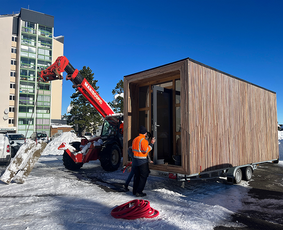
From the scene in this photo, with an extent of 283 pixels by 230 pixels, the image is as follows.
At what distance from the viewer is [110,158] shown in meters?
8.99

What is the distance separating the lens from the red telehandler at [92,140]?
8914mm

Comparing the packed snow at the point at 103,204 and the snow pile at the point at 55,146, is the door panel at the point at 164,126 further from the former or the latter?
the snow pile at the point at 55,146

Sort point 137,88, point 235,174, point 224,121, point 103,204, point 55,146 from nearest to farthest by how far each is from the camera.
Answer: point 103,204 < point 224,121 < point 235,174 < point 137,88 < point 55,146

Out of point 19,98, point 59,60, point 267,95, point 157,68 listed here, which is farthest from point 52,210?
point 19,98

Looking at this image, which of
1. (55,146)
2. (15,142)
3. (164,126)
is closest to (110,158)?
(164,126)

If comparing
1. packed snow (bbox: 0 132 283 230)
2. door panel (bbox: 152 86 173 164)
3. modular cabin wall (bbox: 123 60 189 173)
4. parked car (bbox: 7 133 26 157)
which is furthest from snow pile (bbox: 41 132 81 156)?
door panel (bbox: 152 86 173 164)

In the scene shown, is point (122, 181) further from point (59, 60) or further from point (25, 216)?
point (59, 60)

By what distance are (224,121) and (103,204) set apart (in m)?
3.94

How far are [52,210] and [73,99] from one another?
28553 mm

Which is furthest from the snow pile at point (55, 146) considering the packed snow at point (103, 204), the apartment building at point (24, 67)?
the apartment building at point (24, 67)

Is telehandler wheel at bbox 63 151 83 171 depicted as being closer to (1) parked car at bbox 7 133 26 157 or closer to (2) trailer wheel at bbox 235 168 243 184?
(1) parked car at bbox 7 133 26 157

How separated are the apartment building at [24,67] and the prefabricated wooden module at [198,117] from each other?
38286mm

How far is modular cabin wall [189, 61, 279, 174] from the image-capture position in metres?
5.57

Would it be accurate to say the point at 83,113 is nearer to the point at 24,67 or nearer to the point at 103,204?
the point at 24,67
